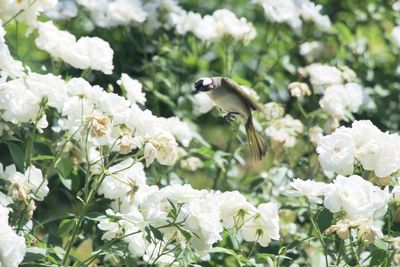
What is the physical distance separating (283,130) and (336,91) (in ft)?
0.75

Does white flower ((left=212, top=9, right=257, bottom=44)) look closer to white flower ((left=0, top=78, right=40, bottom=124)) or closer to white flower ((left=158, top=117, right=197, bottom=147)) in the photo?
white flower ((left=158, top=117, right=197, bottom=147))

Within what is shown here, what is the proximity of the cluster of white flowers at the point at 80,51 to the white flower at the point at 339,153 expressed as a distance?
2.83 ft

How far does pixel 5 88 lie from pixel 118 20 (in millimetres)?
1275

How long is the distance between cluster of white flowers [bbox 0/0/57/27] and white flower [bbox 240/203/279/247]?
0.94m

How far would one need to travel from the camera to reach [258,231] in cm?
238

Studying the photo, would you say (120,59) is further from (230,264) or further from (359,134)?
(359,134)

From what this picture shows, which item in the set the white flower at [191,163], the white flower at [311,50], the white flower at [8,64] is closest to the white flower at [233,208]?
the white flower at [8,64]

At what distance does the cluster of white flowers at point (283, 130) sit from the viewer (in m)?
3.28

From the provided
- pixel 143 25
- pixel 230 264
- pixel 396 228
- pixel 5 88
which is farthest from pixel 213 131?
pixel 5 88

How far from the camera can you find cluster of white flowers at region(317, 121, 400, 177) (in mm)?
2230

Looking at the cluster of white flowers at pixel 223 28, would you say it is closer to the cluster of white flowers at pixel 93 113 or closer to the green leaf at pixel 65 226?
the cluster of white flowers at pixel 93 113

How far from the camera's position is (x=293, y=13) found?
12.5 feet

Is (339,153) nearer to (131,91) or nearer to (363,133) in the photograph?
(363,133)

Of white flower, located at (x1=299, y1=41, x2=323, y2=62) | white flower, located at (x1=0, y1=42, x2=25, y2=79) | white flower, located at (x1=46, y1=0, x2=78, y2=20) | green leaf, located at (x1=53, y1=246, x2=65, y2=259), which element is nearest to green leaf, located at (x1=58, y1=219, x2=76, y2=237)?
green leaf, located at (x1=53, y1=246, x2=65, y2=259)
